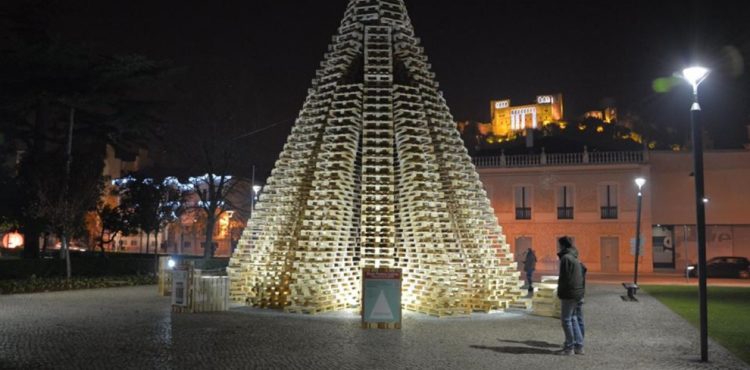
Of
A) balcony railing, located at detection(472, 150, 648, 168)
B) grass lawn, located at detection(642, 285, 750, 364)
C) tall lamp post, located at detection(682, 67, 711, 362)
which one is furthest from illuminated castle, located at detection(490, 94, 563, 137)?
tall lamp post, located at detection(682, 67, 711, 362)

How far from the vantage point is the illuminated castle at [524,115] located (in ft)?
386

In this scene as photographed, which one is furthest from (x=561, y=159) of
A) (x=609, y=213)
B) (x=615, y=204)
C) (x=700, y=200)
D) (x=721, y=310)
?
(x=700, y=200)

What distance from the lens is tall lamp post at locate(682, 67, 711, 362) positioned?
34.0 feet

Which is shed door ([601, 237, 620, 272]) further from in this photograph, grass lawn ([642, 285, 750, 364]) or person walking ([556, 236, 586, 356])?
person walking ([556, 236, 586, 356])

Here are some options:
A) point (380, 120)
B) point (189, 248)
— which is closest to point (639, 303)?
point (380, 120)

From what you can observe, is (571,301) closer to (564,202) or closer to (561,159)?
(564,202)

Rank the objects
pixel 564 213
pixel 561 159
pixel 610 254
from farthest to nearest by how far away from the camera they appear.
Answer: pixel 561 159
pixel 564 213
pixel 610 254

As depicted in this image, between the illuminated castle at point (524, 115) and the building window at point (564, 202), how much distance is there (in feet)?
237

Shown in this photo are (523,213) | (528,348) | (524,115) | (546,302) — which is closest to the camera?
(528,348)

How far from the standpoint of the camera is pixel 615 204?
4306 centimetres

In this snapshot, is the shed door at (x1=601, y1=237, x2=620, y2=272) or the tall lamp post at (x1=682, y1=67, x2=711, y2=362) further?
the shed door at (x1=601, y1=237, x2=620, y2=272)

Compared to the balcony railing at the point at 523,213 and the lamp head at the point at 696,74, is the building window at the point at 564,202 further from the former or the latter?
the lamp head at the point at 696,74

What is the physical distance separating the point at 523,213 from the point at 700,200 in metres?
35.2

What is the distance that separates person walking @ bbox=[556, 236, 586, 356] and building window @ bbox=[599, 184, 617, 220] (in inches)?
1348
